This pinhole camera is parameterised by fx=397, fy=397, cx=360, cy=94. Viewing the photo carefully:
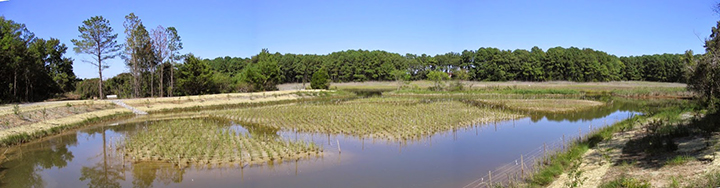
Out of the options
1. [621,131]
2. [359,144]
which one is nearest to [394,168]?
[359,144]

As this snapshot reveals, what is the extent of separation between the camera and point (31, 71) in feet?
111

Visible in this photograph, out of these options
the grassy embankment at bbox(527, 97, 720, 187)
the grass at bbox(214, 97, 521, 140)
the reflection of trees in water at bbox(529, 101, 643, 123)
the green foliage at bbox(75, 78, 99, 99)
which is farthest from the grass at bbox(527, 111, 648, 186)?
the green foliage at bbox(75, 78, 99, 99)

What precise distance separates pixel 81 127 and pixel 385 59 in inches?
3023

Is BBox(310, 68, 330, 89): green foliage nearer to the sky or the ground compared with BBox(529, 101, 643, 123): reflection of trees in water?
nearer to the sky

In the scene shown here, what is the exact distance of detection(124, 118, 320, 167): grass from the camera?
12.7m

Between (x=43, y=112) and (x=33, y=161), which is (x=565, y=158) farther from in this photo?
(x=43, y=112)

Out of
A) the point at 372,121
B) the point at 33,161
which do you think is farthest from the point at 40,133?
the point at 372,121

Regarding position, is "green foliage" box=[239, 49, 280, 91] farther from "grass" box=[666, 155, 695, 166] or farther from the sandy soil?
"grass" box=[666, 155, 695, 166]

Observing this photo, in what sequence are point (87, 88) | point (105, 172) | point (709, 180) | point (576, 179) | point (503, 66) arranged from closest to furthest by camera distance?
point (709, 180) < point (576, 179) < point (105, 172) < point (87, 88) < point (503, 66)

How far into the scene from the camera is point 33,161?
13391 millimetres

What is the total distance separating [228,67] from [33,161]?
93390mm

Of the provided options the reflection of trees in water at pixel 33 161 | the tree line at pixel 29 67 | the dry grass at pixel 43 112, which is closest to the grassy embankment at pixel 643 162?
the reflection of trees in water at pixel 33 161

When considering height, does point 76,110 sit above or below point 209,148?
above

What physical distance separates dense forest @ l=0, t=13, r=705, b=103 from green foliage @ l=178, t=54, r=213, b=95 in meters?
0.10
